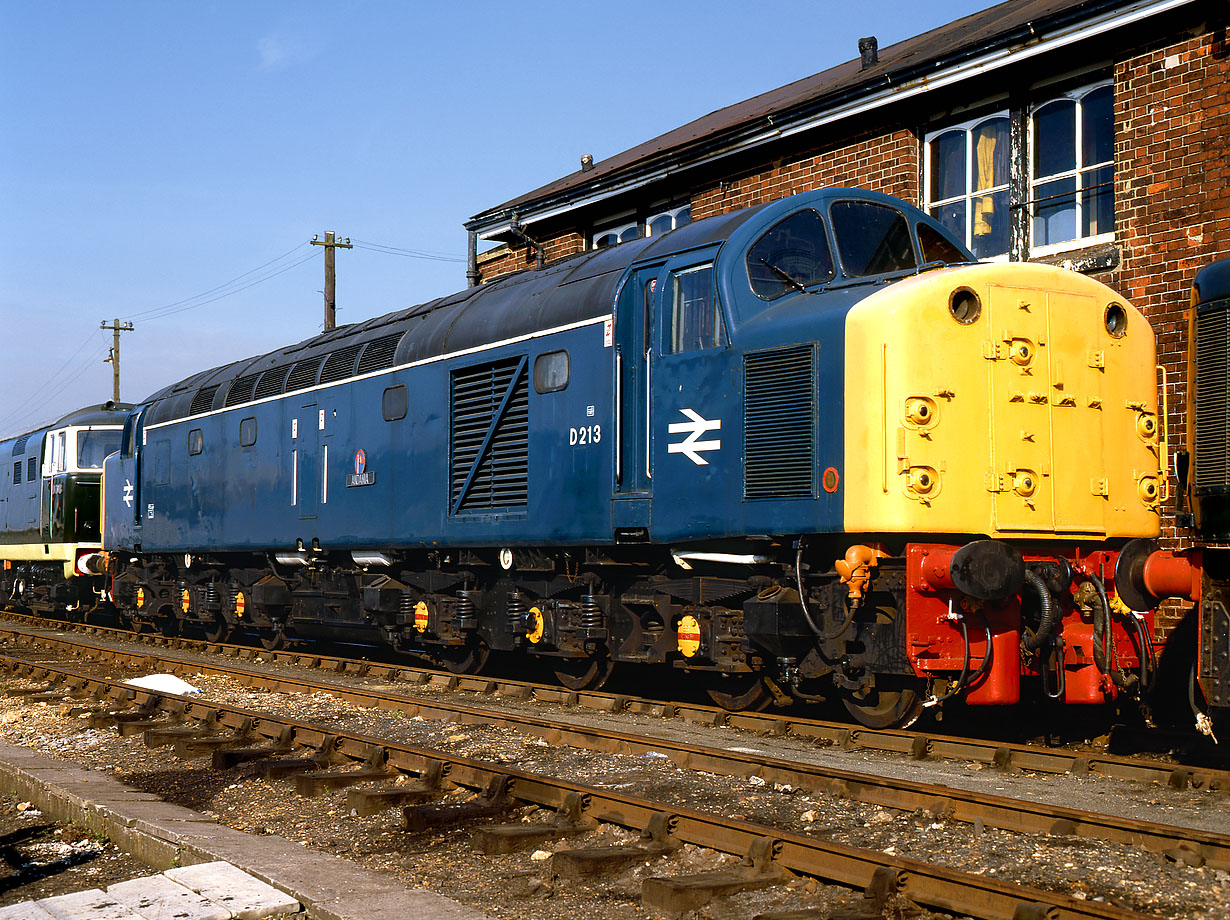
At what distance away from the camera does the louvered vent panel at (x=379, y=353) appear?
14.1 m

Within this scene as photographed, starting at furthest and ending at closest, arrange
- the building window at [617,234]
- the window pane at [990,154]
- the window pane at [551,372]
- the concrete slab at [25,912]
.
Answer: the building window at [617,234] → the window pane at [990,154] → the window pane at [551,372] → the concrete slab at [25,912]

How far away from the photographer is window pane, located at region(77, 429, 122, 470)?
23875mm

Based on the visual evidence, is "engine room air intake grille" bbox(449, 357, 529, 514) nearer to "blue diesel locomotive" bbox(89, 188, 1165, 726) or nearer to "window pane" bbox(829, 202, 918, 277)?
"blue diesel locomotive" bbox(89, 188, 1165, 726)

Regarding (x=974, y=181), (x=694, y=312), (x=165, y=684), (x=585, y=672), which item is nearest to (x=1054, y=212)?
(x=974, y=181)

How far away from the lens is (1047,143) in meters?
12.9

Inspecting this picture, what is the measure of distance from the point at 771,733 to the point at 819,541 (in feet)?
4.95

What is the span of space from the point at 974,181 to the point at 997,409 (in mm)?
5621

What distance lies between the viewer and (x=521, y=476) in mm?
11789

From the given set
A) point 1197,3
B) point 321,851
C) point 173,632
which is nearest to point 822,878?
point 321,851

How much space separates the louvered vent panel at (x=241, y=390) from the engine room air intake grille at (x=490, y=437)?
18.0ft

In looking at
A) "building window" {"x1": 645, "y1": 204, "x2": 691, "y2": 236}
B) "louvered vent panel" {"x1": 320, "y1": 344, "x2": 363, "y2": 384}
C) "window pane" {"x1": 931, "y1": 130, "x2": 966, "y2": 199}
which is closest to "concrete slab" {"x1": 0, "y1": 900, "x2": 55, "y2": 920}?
"louvered vent panel" {"x1": 320, "y1": 344, "x2": 363, "y2": 384}

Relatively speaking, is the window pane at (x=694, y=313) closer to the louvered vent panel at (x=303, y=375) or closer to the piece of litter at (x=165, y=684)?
the piece of litter at (x=165, y=684)

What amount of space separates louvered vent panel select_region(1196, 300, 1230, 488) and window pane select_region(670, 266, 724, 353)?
3261 mm

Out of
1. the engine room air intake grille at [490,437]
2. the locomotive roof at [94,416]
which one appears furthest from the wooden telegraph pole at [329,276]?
the engine room air intake grille at [490,437]
